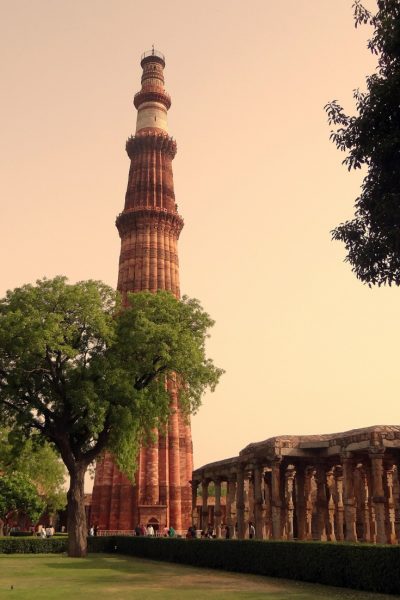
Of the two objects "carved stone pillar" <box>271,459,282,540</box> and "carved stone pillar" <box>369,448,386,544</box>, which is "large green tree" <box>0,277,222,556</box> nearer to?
"carved stone pillar" <box>271,459,282,540</box>

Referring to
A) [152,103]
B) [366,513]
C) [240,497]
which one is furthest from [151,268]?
[366,513]

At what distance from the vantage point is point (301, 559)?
67.2 feet

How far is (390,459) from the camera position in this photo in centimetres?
3092

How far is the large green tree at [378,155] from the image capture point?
1717 cm

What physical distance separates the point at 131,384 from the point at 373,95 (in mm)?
19373

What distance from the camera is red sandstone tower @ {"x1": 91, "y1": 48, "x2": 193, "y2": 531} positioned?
50.4m

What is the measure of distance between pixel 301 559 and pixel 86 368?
15.2 m

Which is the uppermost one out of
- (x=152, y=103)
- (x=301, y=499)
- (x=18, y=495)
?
(x=152, y=103)

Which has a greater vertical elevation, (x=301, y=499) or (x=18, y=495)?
(x=18, y=495)

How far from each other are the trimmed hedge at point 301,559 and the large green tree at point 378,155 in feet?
25.1

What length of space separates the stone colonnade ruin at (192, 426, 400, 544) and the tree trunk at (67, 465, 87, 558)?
8415 millimetres

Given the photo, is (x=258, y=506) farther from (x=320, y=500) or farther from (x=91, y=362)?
(x=91, y=362)

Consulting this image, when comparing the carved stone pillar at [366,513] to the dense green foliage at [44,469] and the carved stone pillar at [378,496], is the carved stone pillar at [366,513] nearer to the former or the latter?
the carved stone pillar at [378,496]

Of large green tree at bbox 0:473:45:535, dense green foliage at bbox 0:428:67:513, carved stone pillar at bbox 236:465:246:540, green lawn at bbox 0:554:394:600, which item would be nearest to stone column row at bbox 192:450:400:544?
carved stone pillar at bbox 236:465:246:540
